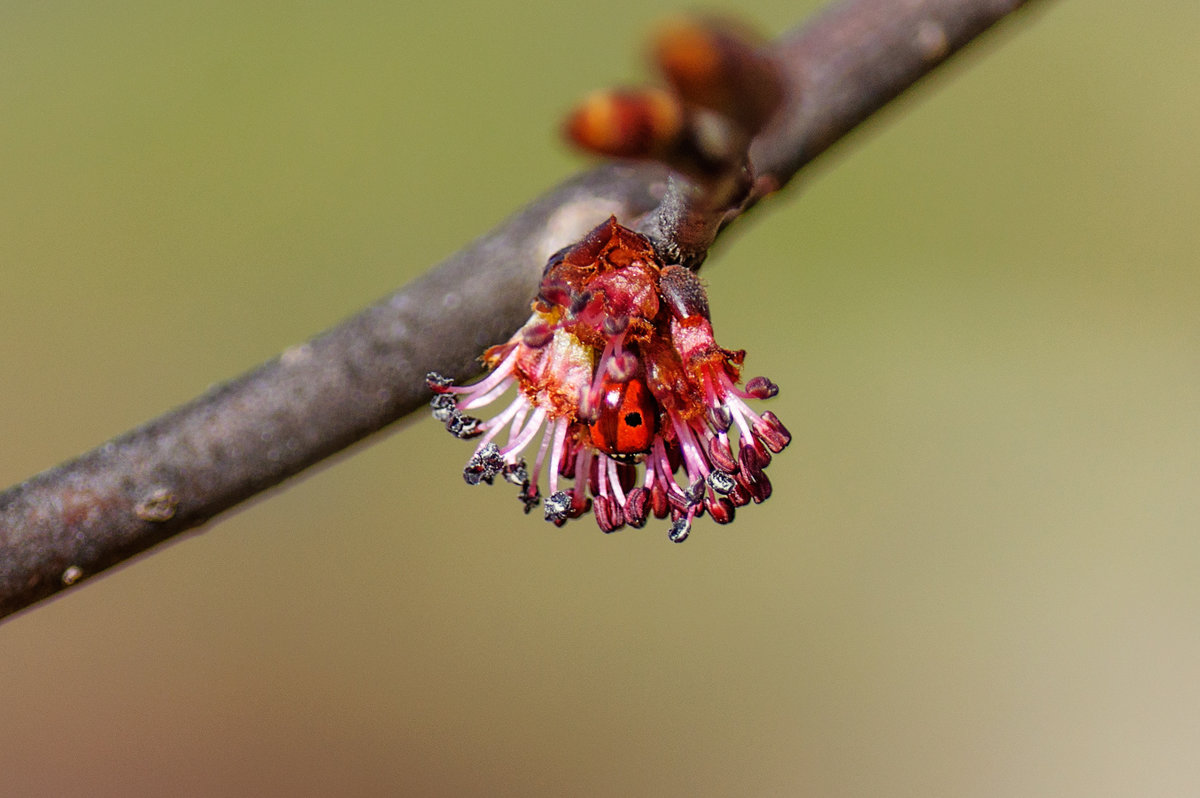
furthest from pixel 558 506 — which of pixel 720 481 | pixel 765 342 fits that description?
pixel 765 342

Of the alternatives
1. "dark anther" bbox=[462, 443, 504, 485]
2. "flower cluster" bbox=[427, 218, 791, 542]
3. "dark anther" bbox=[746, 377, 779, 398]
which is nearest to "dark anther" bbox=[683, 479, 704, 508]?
"flower cluster" bbox=[427, 218, 791, 542]

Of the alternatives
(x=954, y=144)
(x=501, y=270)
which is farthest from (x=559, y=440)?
(x=954, y=144)

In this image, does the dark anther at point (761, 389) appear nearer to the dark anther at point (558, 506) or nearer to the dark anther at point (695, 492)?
the dark anther at point (695, 492)

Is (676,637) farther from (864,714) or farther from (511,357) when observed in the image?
(511,357)

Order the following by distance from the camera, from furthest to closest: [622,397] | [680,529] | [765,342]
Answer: [765,342], [680,529], [622,397]

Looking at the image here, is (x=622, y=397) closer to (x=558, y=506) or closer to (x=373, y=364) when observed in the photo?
(x=558, y=506)

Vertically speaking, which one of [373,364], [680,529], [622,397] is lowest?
[680,529]
